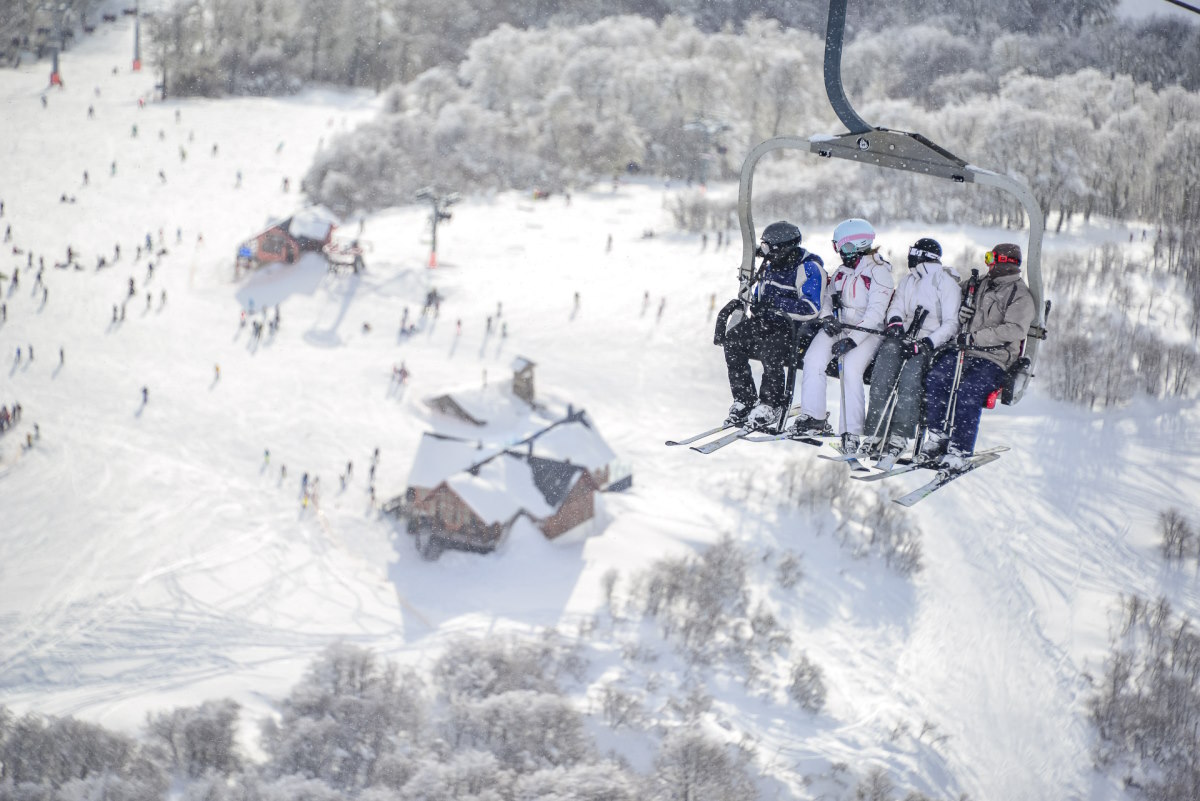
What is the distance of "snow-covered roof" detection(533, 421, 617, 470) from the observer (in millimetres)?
32250

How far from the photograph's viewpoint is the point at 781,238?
6.91 metres

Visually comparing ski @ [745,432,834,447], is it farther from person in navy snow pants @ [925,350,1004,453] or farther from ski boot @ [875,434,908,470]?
person in navy snow pants @ [925,350,1004,453]

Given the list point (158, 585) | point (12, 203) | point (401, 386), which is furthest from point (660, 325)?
point (12, 203)

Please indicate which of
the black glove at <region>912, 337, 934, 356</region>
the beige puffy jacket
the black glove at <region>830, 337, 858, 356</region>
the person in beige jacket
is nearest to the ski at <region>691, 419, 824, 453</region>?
the black glove at <region>830, 337, 858, 356</region>

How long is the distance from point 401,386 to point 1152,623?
73.0 ft

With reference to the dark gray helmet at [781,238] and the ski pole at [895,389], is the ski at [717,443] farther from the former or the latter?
the dark gray helmet at [781,238]

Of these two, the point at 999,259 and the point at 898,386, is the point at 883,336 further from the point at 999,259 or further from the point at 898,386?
the point at 999,259

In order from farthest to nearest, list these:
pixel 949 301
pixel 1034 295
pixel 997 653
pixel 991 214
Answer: pixel 991 214
pixel 997 653
pixel 949 301
pixel 1034 295

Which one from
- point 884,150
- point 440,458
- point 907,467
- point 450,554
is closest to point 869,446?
point 907,467

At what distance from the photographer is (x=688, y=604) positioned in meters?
27.7

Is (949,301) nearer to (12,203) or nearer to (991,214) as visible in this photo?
(991,214)

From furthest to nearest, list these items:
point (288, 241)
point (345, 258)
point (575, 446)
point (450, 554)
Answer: point (288, 241) → point (345, 258) → point (575, 446) → point (450, 554)

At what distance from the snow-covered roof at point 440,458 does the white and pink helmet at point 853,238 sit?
24.0m

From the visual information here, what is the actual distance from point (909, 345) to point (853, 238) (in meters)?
0.68
